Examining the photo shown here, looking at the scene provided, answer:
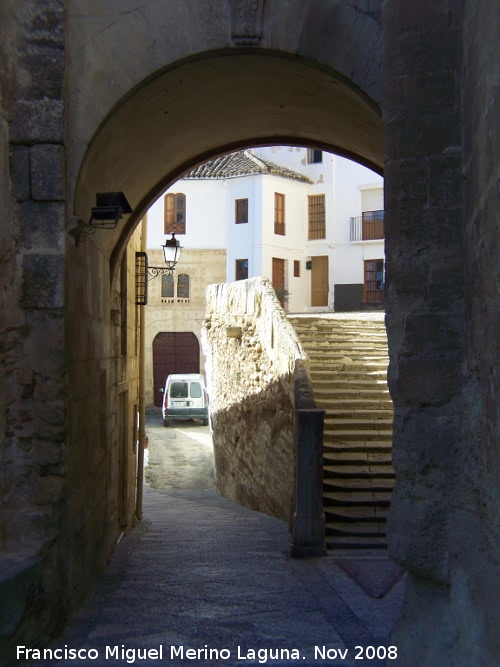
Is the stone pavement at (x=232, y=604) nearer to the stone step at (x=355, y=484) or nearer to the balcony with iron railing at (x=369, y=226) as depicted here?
the stone step at (x=355, y=484)

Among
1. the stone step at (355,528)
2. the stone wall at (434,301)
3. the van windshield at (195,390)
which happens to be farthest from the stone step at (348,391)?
the van windshield at (195,390)

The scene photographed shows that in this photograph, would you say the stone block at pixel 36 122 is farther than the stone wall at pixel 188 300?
No

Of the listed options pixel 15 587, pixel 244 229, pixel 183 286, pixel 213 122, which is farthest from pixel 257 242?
pixel 15 587

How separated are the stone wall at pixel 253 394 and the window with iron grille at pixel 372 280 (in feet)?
51.9

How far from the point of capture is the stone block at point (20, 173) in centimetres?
494

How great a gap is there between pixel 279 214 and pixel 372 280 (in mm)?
4682

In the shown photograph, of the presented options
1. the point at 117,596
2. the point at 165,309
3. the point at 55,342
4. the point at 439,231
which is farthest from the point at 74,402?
the point at 165,309

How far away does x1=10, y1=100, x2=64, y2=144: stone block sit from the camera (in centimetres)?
495

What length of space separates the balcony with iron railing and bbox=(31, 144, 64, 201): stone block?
87.1 ft

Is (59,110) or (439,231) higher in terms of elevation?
(59,110)

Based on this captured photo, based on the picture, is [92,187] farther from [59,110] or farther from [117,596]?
[117,596]

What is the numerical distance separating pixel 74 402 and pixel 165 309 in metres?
25.7

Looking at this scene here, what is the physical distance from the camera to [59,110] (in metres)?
5.00

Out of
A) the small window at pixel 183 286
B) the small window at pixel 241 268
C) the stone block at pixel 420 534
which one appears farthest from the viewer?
the small window at pixel 183 286
